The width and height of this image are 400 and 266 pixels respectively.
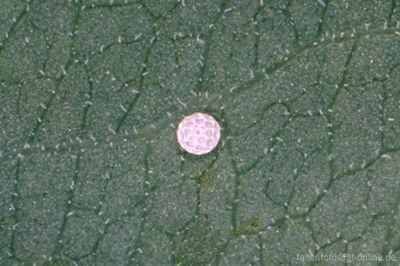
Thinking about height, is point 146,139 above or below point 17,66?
below

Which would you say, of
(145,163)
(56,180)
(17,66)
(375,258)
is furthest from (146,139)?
(375,258)

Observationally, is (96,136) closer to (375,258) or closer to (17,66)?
(17,66)

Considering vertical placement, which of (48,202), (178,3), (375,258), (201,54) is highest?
(178,3)
